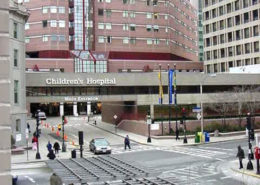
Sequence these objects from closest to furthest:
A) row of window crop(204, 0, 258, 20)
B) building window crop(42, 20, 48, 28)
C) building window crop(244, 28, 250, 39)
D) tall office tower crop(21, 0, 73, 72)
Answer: building window crop(244, 28, 250, 39), row of window crop(204, 0, 258, 20), tall office tower crop(21, 0, 73, 72), building window crop(42, 20, 48, 28)

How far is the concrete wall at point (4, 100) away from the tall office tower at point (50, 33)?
294 ft

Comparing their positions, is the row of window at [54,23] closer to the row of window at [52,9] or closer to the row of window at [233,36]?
the row of window at [52,9]

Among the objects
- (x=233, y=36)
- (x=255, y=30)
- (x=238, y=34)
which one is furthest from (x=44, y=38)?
(x=255, y=30)

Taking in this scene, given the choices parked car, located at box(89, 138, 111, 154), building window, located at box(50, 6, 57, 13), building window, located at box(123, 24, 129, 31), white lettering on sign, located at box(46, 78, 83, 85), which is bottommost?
parked car, located at box(89, 138, 111, 154)

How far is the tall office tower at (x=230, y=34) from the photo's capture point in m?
83.3

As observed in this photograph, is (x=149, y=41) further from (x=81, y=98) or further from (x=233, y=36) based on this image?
(x=81, y=98)

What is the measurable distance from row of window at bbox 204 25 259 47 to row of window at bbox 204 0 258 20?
4590mm

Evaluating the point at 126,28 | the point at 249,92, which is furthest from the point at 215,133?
the point at 126,28

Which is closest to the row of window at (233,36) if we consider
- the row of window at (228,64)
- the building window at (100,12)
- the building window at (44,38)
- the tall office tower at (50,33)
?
the row of window at (228,64)

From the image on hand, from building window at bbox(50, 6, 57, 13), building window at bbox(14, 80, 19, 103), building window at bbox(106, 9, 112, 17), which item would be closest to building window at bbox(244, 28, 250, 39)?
building window at bbox(106, 9, 112, 17)

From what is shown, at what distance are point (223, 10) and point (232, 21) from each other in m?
3.76

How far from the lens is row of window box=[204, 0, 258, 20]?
86794 mm

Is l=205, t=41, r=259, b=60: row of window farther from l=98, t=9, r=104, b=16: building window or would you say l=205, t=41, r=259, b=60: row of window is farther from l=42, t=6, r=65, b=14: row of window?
l=42, t=6, r=65, b=14: row of window

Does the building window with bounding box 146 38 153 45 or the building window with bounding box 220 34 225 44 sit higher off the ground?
the building window with bounding box 146 38 153 45
